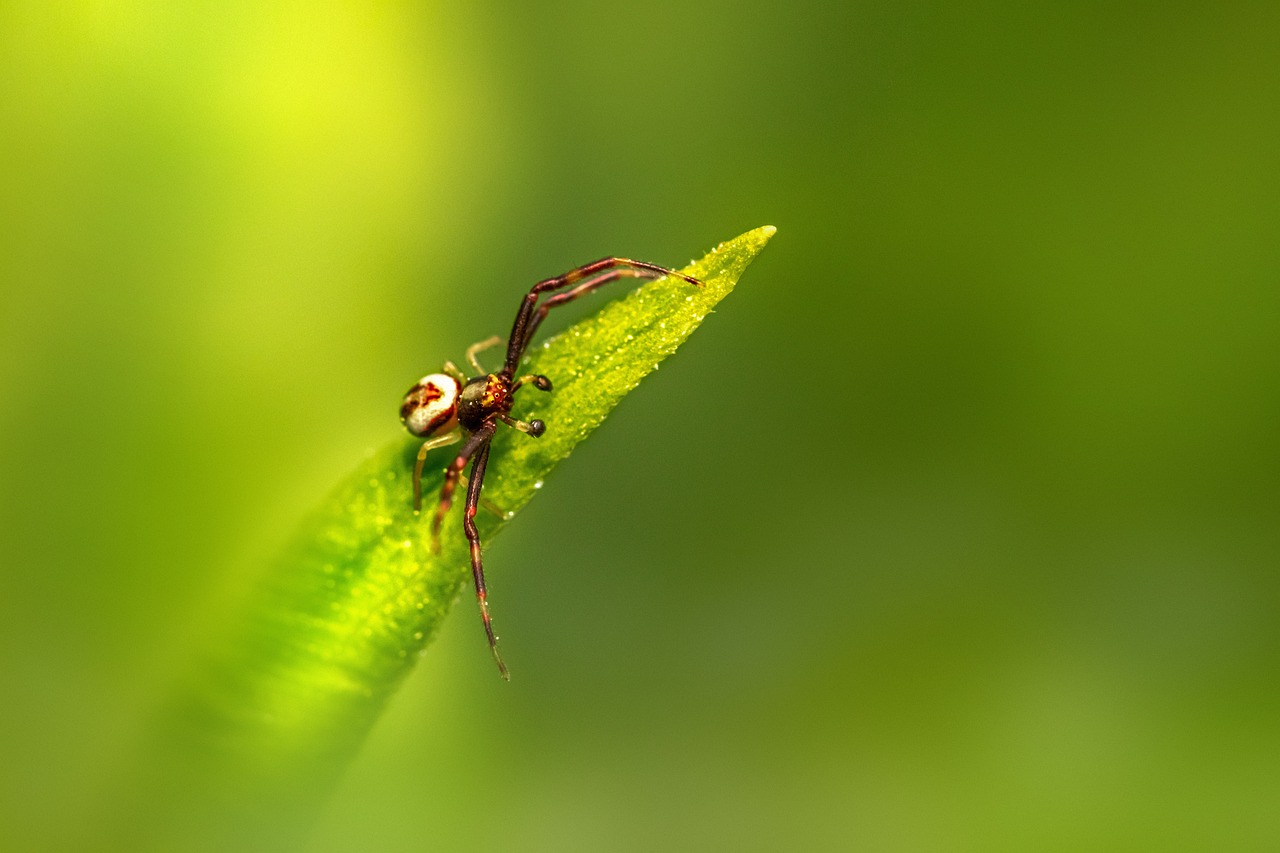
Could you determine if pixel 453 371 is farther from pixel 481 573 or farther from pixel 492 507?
pixel 492 507

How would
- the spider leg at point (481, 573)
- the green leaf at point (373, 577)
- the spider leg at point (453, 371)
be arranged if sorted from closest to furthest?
the green leaf at point (373, 577) < the spider leg at point (481, 573) < the spider leg at point (453, 371)

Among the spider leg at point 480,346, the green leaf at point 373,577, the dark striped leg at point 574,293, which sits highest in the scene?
the dark striped leg at point 574,293

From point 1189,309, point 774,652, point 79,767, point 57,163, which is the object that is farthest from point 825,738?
point 57,163

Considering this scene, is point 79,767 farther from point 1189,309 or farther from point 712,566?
point 1189,309

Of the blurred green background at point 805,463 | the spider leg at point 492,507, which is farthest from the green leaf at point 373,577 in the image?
the blurred green background at point 805,463

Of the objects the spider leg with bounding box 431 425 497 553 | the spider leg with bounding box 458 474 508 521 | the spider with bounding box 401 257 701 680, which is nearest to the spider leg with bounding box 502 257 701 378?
the spider with bounding box 401 257 701 680

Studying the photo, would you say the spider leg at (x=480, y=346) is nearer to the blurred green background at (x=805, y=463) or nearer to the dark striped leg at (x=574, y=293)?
the dark striped leg at (x=574, y=293)
